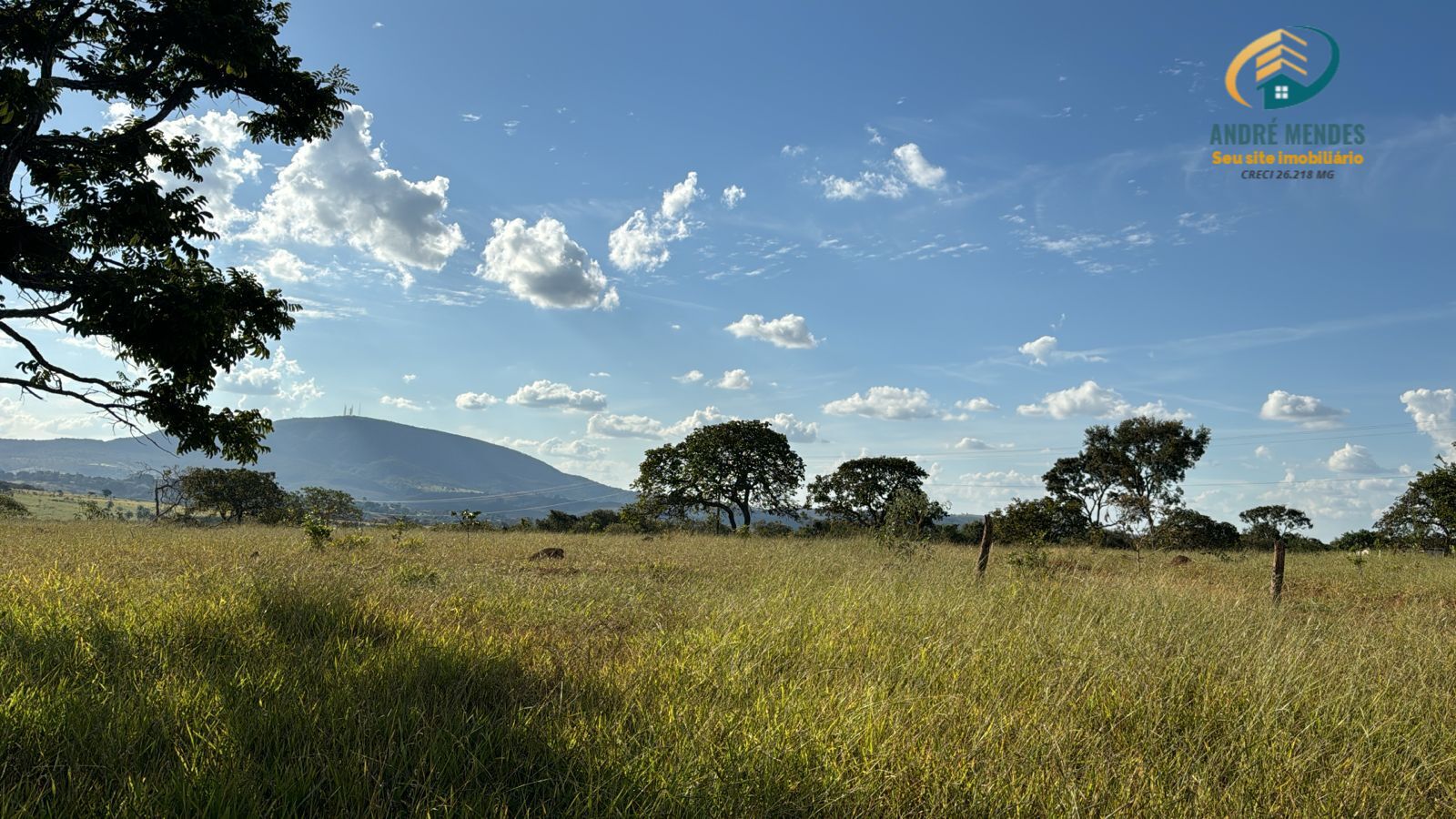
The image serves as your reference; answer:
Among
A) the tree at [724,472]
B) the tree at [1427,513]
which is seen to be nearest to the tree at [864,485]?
the tree at [724,472]

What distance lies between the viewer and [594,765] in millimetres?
3707

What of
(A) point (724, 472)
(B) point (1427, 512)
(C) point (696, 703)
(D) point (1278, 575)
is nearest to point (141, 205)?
(C) point (696, 703)

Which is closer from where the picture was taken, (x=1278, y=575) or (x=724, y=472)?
(x=1278, y=575)

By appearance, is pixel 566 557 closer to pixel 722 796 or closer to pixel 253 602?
pixel 253 602

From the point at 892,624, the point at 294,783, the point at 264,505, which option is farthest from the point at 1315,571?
the point at 264,505

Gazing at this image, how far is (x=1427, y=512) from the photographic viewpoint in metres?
33.5

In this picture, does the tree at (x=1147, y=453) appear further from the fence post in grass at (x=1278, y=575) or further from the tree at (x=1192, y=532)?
the fence post in grass at (x=1278, y=575)

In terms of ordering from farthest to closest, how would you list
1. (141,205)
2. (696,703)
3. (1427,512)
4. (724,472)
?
(724,472)
(1427,512)
(141,205)
(696,703)

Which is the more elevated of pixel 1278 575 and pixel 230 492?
pixel 1278 575

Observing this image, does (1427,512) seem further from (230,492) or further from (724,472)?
(230,492)

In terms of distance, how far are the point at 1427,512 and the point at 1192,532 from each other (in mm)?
10950

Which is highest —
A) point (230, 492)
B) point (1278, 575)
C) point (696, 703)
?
point (1278, 575)

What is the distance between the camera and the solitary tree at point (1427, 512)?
30.0 m

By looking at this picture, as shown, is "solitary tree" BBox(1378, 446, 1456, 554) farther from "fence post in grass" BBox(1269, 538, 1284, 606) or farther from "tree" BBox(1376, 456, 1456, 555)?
"fence post in grass" BBox(1269, 538, 1284, 606)
